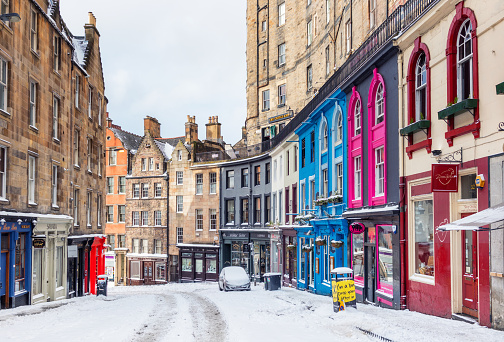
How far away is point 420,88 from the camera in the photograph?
16453 millimetres

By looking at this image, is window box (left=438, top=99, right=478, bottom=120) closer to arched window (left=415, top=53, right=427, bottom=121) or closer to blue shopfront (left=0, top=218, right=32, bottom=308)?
arched window (left=415, top=53, right=427, bottom=121)

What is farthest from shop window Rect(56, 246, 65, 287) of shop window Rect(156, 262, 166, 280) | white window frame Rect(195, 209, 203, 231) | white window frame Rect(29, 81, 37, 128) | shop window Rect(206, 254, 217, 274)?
shop window Rect(156, 262, 166, 280)

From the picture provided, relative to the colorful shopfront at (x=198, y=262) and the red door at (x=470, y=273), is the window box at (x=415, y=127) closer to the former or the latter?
the red door at (x=470, y=273)

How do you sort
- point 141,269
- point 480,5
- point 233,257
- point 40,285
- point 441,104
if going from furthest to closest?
point 141,269 → point 233,257 → point 40,285 → point 441,104 → point 480,5

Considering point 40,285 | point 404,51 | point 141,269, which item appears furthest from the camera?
point 141,269

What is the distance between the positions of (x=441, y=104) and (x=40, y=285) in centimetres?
1781

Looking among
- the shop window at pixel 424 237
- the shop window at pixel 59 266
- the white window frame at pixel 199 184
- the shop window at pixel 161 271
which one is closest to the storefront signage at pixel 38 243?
the shop window at pixel 59 266

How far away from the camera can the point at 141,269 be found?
170 ft

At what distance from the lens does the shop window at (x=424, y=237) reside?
15695 millimetres

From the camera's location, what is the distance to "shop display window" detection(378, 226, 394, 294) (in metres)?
18.4

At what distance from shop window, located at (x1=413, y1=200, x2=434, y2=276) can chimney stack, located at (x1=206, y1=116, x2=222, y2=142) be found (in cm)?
4074

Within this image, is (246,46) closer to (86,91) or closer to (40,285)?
(86,91)

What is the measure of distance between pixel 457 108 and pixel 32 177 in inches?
651

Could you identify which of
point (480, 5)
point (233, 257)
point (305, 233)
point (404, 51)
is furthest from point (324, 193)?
point (233, 257)
